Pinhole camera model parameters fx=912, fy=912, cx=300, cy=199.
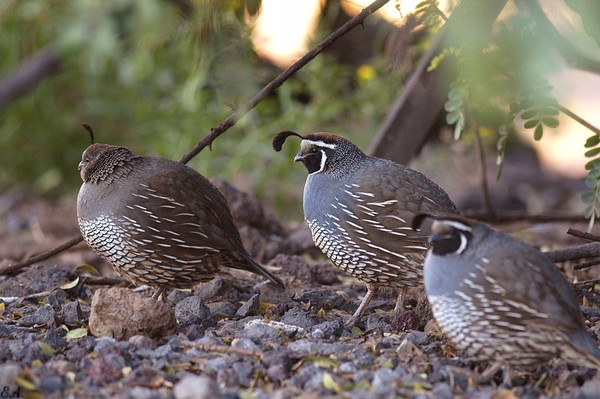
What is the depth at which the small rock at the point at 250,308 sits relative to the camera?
13.1 feet

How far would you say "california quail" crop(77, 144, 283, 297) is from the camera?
13.6 feet

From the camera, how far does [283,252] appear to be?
5523 mm

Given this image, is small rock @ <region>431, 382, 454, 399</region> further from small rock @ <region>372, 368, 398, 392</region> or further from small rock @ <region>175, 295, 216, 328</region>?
small rock @ <region>175, 295, 216, 328</region>

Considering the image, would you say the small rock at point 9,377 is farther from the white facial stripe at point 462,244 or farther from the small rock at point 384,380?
the white facial stripe at point 462,244

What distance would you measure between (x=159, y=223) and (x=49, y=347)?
103 cm

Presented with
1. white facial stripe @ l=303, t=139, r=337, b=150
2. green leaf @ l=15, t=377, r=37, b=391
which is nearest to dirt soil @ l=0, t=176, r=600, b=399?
green leaf @ l=15, t=377, r=37, b=391

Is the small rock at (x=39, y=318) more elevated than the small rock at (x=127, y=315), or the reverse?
the small rock at (x=127, y=315)

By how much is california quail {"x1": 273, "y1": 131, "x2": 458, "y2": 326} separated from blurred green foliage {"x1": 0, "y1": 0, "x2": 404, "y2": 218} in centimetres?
153

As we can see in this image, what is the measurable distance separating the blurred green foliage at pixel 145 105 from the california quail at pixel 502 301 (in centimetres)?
262

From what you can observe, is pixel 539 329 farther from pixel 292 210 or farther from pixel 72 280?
pixel 292 210

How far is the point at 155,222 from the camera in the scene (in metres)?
4.17

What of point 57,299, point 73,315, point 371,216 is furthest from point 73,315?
point 371,216

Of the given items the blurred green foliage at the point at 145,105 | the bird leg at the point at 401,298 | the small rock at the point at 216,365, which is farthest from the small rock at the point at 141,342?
the blurred green foliage at the point at 145,105

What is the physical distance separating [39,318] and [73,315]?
0.51 feet
